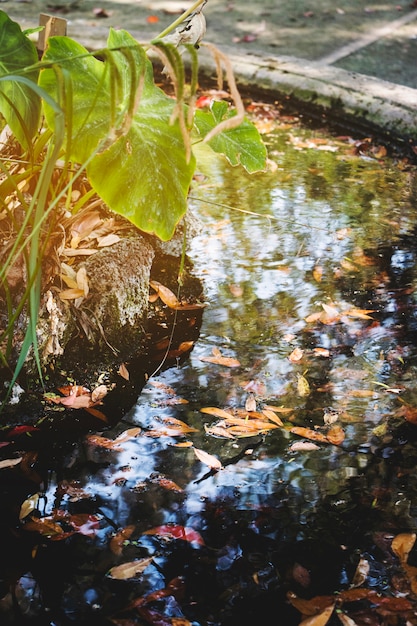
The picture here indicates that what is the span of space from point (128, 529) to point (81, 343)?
625 mm

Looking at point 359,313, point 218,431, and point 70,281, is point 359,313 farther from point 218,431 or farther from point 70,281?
point 70,281

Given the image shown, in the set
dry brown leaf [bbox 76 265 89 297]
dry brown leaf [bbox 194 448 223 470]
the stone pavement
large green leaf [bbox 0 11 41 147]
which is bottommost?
dry brown leaf [bbox 194 448 223 470]

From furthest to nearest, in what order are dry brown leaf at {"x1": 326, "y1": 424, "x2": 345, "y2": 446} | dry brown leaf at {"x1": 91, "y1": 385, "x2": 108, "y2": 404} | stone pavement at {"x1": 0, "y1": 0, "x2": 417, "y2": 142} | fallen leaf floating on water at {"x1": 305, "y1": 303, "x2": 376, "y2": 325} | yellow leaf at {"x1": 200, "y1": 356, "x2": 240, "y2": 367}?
1. stone pavement at {"x1": 0, "y1": 0, "x2": 417, "y2": 142}
2. fallen leaf floating on water at {"x1": 305, "y1": 303, "x2": 376, "y2": 325}
3. yellow leaf at {"x1": 200, "y1": 356, "x2": 240, "y2": 367}
4. dry brown leaf at {"x1": 91, "y1": 385, "x2": 108, "y2": 404}
5. dry brown leaf at {"x1": 326, "y1": 424, "x2": 345, "y2": 446}

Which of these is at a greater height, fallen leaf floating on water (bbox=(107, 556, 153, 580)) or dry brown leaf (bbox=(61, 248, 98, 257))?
dry brown leaf (bbox=(61, 248, 98, 257))

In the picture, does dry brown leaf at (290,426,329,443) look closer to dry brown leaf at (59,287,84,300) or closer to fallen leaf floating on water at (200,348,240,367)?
fallen leaf floating on water at (200,348,240,367)

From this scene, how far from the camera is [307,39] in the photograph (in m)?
4.69

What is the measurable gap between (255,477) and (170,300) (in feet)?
2.58

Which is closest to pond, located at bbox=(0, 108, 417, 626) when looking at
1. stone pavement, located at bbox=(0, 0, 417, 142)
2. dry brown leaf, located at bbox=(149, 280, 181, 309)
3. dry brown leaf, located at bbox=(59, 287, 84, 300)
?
dry brown leaf, located at bbox=(149, 280, 181, 309)

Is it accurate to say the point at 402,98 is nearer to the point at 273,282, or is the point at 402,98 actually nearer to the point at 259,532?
the point at 273,282

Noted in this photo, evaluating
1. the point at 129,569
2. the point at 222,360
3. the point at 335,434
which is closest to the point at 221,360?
the point at 222,360

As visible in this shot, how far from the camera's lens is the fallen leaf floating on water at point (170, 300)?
212 centimetres

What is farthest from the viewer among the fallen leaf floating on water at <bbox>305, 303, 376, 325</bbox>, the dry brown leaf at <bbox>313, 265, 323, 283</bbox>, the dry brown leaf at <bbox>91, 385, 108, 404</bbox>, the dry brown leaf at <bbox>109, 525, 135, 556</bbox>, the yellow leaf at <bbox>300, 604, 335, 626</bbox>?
the dry brown leaf at <bbox>313, 265, 323, 283</bbox>

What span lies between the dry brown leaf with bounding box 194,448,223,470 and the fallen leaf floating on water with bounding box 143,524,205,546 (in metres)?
0.19

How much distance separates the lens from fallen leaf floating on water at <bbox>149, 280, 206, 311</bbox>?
212 centimetres
